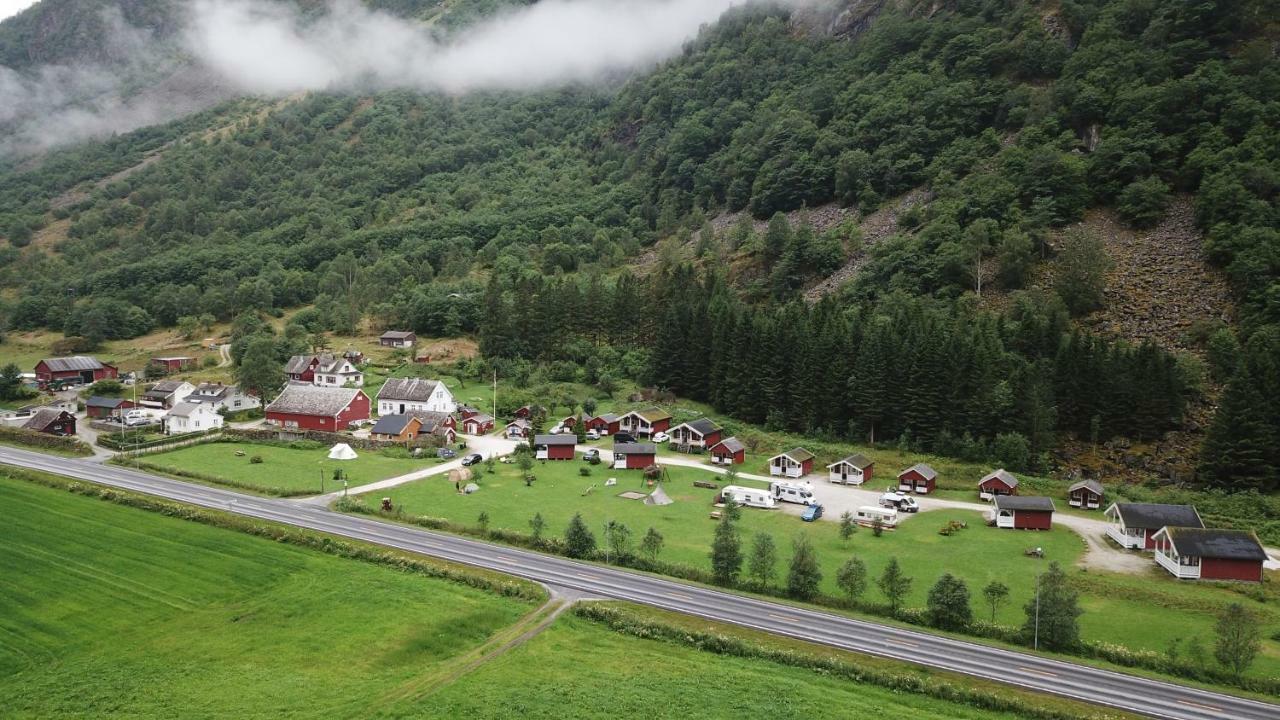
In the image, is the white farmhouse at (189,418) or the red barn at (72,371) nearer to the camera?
the white farmhouse at (189,418)

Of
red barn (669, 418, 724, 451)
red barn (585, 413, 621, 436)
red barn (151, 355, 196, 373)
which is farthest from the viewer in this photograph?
red barn (151, 355, 196, 373)

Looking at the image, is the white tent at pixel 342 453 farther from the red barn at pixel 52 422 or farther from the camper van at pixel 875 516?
the camper van at pixel 875 516

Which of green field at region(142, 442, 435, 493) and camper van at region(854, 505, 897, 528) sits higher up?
camper van at region(854, 505, 897, 528)

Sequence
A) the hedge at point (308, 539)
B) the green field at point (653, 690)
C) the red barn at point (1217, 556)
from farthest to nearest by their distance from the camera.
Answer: the red barn at point (1217, 556)
the hedge at point (308, 539)
the green field at point (653, 690)

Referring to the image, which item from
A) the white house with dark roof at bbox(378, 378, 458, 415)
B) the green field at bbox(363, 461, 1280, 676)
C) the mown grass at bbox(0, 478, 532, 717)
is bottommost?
the mown grass at bbox(0, 478, 532, 717)

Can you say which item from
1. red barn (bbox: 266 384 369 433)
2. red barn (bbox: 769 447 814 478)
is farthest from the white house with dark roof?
red barn (bbox: 769 447 814 478)

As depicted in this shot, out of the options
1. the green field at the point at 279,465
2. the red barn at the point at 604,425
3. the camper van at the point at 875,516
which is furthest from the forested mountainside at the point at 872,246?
the green field at the point at 279,465

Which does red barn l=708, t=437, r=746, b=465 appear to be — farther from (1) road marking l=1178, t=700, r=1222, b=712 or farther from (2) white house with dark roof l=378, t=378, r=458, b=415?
(1) road marking l=1178, t=700, r=1222, b=712

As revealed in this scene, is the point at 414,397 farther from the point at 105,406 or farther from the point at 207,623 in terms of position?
the point at 207,623

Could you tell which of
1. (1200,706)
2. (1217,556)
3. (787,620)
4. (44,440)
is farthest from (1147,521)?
(44,440)
